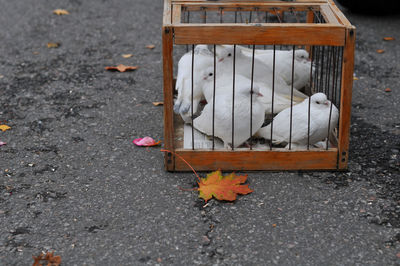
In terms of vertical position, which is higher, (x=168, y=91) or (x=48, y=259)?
(x=168, y=91)

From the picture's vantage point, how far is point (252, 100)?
3156mm

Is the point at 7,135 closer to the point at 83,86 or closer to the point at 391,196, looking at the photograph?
the point at 83,86

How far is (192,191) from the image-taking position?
2.94m

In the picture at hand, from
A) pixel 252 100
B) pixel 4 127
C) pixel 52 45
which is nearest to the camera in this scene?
pixel 252 100

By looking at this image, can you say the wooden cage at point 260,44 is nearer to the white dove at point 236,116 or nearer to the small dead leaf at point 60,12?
the white dove at point 236,116

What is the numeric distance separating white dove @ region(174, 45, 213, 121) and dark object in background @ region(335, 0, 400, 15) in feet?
9.59

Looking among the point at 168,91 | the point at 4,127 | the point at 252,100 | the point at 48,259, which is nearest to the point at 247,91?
the point at 252,100

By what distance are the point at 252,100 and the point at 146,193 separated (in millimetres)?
818

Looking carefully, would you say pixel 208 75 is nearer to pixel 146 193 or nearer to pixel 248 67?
pixel 248 67

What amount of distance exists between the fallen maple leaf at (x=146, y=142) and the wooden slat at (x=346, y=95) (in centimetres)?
116

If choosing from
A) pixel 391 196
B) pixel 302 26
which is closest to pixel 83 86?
pixel 302 26

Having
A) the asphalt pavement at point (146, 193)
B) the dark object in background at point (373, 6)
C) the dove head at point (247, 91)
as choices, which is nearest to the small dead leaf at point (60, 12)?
the asphalt pavement at point (146, 193)

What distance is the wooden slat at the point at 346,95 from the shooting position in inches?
110

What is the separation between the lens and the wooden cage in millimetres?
2783
